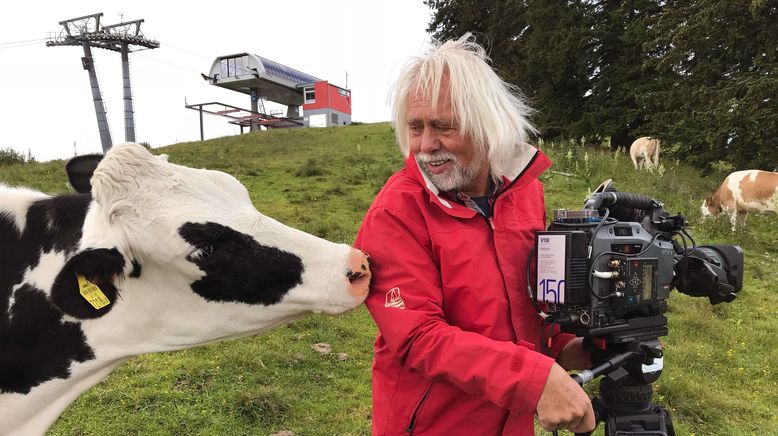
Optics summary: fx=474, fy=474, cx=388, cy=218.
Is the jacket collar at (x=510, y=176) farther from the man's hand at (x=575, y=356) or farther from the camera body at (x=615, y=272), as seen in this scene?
the man's hand at (x=575, y=356)

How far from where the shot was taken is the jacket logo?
1421 millimetres

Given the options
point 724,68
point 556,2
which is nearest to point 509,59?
point 556,2

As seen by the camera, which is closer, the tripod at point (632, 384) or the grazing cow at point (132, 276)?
the tripod at point (632, 384)

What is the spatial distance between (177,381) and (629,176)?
10581mm

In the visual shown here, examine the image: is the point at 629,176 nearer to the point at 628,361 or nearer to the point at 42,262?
the point at 628,361

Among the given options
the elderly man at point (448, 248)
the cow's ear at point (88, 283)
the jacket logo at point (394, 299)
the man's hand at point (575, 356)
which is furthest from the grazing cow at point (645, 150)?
the cow's ear at point (88, 283)

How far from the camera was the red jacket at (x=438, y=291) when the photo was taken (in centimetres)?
145

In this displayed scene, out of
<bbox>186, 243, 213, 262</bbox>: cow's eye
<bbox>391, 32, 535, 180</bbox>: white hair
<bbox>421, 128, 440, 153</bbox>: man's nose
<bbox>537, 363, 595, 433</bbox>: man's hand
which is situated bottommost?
<bbox>537, 363, 595, 433</bbox>: man's hand

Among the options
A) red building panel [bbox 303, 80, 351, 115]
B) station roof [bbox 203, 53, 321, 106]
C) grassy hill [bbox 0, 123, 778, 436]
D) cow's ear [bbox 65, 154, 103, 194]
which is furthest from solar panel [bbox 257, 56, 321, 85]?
cow's ear [bbox 65, 154, 103, 194]

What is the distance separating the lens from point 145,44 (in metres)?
35.9

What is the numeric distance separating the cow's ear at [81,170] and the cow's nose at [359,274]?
4.33 ft

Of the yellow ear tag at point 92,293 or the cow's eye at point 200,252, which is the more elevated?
the cow's eye at point 200,252

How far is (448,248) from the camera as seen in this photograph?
1.50 meters

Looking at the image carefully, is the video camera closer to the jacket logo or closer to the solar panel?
the jacket logo
